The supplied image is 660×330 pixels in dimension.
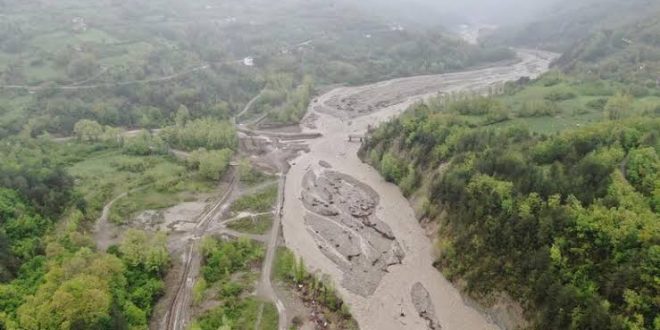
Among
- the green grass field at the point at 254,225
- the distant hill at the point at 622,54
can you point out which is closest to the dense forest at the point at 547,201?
the green grass field at the point at 254,225

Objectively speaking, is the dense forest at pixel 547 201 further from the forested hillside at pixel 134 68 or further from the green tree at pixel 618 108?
the forested hillside at pixel 134 68

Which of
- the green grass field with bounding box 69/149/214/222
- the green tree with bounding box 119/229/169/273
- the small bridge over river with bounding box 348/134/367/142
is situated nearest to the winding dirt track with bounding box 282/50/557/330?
the small bridge over river with bounding box 348/134/367/142

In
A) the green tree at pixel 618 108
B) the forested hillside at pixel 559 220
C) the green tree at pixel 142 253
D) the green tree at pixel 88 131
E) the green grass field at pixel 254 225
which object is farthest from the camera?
the green tree at pixel 88 131

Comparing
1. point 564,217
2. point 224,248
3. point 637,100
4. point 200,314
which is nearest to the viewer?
point 564,217

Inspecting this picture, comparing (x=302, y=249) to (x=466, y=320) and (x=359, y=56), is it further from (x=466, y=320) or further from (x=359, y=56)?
(x=359, y=56)

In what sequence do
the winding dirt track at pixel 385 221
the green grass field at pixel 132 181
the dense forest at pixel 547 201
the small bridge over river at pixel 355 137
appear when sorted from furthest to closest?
the small bridge over river at pixel 355 137 < the green grass field at pixel 132 181 < the winding dirt track at pixel 385 221 < the dense forest at pixel 547 201

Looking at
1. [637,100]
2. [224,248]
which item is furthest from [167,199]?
[637,100]

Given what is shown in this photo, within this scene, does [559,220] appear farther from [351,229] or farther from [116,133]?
[116,133]
